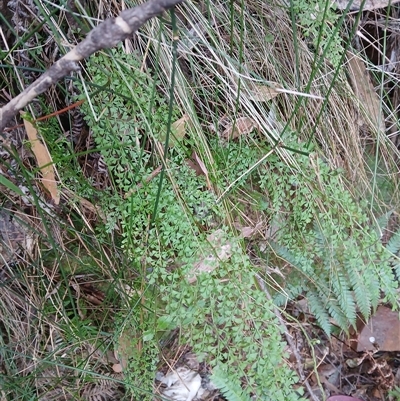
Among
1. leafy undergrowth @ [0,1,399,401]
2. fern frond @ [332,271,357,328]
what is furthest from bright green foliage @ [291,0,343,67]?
fern frond @ [332,271,357,328]

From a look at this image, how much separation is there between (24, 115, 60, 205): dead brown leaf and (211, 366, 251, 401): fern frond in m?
0.68

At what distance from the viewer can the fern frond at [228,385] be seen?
1.28 metres

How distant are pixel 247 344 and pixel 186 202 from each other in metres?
0.42

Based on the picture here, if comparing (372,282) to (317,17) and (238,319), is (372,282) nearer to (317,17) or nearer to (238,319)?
(238,319)

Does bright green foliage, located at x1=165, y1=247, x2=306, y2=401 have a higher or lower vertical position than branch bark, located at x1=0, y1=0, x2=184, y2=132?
lower

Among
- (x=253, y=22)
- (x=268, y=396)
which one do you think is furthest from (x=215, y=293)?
(x=253, y=22)

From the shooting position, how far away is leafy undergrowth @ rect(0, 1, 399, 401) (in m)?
1.22

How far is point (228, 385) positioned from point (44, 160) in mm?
846

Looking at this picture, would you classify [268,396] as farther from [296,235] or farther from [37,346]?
[37,346]

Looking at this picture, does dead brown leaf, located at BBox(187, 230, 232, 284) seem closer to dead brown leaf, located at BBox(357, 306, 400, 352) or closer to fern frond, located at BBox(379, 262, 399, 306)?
fern frond, located at BBox(379, 262, 399, 306)

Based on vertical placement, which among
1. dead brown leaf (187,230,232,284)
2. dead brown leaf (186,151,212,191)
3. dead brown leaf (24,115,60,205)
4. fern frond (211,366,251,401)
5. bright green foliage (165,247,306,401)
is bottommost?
fern frond (211,366,251,401)

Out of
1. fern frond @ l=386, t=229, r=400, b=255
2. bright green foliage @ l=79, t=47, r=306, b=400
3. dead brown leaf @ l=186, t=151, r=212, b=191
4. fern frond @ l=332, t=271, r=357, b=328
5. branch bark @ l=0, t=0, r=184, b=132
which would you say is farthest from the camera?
fern frond @ l=386, t=229, r=400, b=255

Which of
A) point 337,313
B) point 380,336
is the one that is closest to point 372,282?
point 337,313

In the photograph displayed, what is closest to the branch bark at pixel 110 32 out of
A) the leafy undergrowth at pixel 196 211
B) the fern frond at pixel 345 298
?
the leafy undergrowth at pixel 196 211
